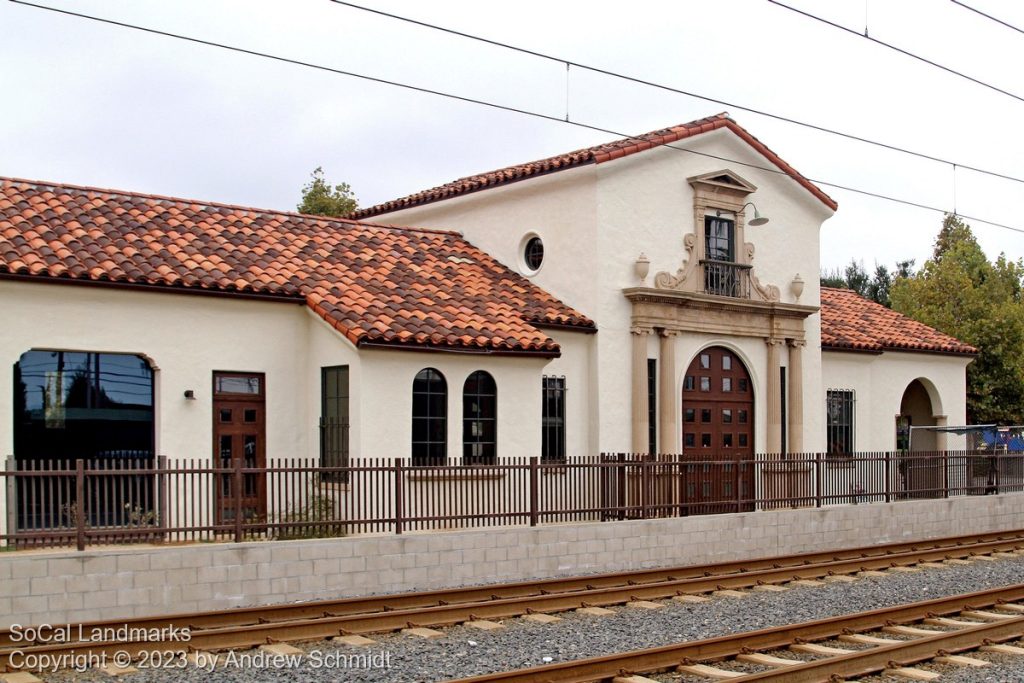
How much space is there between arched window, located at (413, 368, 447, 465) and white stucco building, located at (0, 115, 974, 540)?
0.18ft

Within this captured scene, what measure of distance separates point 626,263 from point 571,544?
6983mm

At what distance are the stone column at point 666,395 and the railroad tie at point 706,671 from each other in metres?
12.0

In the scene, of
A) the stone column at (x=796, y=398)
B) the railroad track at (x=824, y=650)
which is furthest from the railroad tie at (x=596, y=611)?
the stone column at (x=796, y=398)

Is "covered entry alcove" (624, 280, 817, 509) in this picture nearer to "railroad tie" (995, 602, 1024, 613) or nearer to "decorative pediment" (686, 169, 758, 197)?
"decorative pediment" (686, 169, 758, 197)

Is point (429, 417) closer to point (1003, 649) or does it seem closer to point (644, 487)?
point (644, 487)

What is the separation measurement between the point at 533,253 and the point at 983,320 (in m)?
19.9

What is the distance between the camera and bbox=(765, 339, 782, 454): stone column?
80.2 ft

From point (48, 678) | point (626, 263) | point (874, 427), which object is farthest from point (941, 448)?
point (48, 678)

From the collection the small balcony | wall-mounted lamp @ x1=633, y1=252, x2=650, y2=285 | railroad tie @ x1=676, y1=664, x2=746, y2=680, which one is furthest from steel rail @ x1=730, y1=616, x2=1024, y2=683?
the small balcony

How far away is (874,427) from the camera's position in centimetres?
2842

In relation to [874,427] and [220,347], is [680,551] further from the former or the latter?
[874,427]

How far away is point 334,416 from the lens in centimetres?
1894

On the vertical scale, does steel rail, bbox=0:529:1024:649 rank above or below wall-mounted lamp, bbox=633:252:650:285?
below

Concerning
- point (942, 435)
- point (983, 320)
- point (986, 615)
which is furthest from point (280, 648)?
point (983, 320)
